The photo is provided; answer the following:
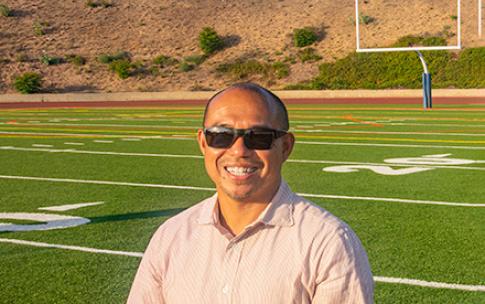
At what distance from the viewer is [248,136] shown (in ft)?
11.8

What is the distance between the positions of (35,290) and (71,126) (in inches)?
812

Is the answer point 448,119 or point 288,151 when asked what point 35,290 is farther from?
point 448,119

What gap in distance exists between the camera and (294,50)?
6794 cm

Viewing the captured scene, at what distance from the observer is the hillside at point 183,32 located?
2581 inches

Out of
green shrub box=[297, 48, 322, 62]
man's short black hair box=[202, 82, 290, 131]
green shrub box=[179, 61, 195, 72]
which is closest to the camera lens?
man's short black hair box=[202, 82, 290, 131]

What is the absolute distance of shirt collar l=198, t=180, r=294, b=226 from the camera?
354cm

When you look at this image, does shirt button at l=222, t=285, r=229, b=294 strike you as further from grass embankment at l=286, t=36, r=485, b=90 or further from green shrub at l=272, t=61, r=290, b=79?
green shrub at l=272, t=61, r=290, b=79

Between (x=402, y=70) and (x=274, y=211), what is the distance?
5761cm

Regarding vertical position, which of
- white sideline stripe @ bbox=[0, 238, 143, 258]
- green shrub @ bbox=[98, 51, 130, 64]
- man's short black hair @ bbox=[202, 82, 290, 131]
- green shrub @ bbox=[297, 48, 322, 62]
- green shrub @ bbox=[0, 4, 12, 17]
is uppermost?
man's short black hair @ bbox=[202, 82, 290, 131]

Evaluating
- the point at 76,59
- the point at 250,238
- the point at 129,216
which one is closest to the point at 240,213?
the point at 250,238

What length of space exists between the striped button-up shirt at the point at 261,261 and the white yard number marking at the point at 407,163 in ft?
34.8

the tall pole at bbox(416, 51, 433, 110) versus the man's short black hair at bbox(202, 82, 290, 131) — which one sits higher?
the man's short black hair at bbox(202, 82, 290, 131)

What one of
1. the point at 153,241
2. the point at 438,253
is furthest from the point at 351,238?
the point at 438,253

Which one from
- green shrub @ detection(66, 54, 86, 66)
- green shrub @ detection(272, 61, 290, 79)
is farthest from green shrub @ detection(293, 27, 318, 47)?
green shrub @ detection(66, 54, 86, 66)
